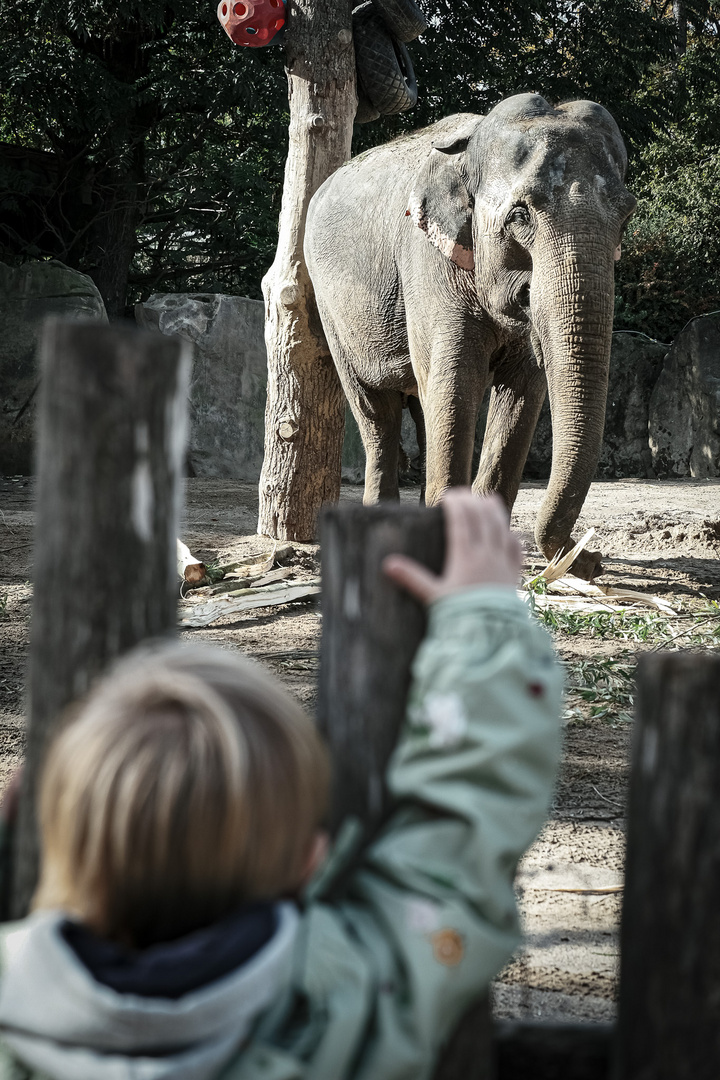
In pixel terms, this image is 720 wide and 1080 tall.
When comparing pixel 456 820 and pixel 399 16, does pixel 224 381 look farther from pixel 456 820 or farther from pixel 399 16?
pixel 456 820

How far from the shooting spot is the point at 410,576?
1194 mm

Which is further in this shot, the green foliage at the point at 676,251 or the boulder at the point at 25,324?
the green foliage at the point at 676,251

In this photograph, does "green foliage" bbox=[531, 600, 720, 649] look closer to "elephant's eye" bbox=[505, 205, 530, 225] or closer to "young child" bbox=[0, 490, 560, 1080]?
"elephant's eye" bbox=[505, 205, 530, 225]

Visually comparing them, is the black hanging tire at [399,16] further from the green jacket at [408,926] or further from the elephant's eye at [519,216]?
the green jacket at [408,926]

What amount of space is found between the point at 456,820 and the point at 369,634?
0.22m

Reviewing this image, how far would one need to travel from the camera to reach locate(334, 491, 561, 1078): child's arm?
43.3 inches

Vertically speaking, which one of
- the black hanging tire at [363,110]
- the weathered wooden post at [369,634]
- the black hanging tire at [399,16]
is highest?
the black hanging tire at [399,16]

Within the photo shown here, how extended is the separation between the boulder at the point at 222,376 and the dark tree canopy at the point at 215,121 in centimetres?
123

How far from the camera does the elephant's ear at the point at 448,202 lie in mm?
5379

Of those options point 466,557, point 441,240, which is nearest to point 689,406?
point 441,240

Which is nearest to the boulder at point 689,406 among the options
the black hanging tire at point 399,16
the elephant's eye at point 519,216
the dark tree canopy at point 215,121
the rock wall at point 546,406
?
the rock wall at point 546,406

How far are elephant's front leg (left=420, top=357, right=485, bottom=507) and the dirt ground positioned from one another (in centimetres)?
96

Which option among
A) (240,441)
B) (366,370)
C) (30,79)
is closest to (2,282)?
(30,79)

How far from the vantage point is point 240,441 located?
39.7ft
